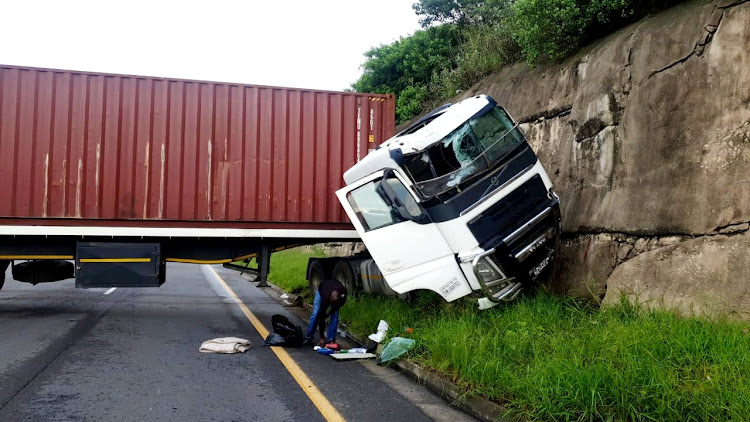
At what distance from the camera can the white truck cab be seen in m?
6.80

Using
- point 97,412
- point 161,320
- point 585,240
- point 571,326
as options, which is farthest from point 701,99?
point 161,320

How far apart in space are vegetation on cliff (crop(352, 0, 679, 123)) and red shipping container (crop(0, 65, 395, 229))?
11.3 feet

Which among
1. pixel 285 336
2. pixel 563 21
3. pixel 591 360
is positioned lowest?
pixel 285 336

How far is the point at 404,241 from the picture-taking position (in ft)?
23.6

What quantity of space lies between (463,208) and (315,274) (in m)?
5.16

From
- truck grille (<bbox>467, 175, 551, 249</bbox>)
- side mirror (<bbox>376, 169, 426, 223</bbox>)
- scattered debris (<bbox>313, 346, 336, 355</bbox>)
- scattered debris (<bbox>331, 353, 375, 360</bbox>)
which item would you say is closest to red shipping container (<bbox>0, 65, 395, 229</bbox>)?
side mirror (<bbox>376, 169, 426, 223</bbox>)

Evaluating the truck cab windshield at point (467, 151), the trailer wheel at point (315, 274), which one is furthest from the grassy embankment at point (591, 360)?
the trailer wheel at point (315, 274)

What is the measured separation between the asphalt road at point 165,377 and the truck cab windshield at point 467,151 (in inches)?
95.5

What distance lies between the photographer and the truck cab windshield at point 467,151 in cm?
712

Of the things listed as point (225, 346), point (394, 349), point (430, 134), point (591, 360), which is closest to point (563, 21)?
point (430, 134)

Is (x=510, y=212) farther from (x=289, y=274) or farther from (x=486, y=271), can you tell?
(x=289, y=274)

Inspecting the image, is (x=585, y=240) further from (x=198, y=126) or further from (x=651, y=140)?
(x=198, y=126)

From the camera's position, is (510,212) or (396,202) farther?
(396,202)

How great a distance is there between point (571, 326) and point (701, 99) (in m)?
2.95
